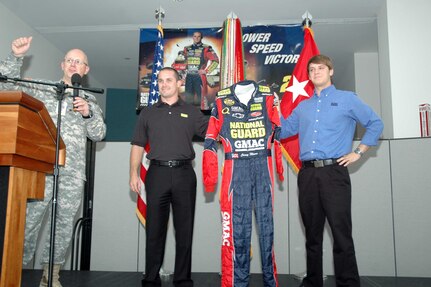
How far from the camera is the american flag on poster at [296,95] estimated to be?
336 centimetres

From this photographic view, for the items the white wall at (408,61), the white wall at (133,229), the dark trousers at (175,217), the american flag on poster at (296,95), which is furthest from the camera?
the white wall at (408,61)

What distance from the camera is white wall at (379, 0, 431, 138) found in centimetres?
407

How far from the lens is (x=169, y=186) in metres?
2.58

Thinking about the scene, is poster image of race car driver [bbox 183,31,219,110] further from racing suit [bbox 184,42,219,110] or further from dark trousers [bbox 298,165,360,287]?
dark trousers [bbox 298,165,360,287]

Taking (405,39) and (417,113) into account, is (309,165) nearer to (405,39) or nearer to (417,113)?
(417,113)

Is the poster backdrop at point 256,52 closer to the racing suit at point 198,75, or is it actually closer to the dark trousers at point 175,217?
the racing suit at point 198,75

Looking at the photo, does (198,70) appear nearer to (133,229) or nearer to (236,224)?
(133,229)

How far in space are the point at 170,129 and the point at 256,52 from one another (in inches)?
103

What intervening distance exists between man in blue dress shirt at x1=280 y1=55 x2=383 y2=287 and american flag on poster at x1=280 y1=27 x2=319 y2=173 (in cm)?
69

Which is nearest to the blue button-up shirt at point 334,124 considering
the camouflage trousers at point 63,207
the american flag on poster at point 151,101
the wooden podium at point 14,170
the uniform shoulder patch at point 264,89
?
the uniform shoulder patch at point 264,89

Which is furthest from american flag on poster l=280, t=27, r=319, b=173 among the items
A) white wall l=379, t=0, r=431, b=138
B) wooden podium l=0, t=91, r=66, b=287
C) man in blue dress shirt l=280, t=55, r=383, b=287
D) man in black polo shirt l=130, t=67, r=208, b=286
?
wooden podium l=0, t=91, r=66, b=287

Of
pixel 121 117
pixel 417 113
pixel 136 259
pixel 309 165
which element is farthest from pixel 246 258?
pixel 121 117

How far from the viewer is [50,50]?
575cm

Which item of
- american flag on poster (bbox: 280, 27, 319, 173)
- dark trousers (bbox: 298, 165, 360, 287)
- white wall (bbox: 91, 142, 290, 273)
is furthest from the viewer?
white wall (bbox: 91, 142, 290, 273)
